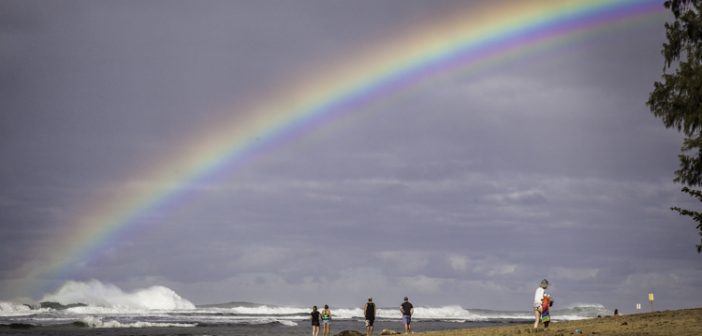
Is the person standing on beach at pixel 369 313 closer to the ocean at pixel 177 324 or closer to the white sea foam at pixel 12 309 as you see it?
the ocean at pixel 177 324

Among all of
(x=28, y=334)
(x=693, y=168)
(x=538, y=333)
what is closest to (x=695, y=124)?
(x=693, y=168)

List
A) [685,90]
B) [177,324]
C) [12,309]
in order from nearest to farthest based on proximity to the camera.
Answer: [685,90] < [177,324] < [12,309]

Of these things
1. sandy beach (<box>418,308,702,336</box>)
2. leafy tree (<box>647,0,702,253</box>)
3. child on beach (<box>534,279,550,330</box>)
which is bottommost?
sandy beach (<box>418,308,702,336</box>)

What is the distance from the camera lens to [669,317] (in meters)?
34.7

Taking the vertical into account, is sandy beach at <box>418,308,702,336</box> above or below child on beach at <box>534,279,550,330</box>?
below

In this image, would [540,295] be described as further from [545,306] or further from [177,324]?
[177,324]

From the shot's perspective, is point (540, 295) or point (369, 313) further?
point (369, 313)

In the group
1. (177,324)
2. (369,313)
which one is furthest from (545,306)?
(177,324)

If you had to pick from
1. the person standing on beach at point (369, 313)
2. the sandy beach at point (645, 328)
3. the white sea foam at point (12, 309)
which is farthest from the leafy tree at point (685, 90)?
the white sea foam at point (12, 309)

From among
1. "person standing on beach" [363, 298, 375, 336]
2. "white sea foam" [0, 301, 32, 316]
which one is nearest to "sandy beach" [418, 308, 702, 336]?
"person standing on beach" [363, 298, 375, 336]

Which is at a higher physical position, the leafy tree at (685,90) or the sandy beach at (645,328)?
the leafy tree at (685,90)

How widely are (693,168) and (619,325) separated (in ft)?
29.6

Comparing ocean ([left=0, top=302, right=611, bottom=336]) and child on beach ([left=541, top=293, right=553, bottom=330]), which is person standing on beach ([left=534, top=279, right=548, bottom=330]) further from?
ocean ([left=0, top=302, right=611, bottom=336])

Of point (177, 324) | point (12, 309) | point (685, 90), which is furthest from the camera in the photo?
point (12, 309)
